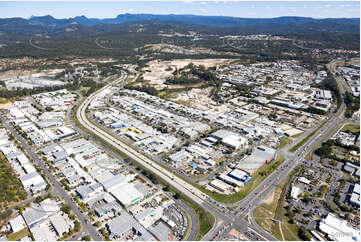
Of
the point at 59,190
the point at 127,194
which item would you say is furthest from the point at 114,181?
the point at 59,190

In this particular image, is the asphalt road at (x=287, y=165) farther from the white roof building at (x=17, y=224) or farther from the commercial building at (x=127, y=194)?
the white roof building at (x=17, y=224)

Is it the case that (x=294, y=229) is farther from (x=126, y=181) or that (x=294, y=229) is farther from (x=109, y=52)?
Result: (x=109, y=52)

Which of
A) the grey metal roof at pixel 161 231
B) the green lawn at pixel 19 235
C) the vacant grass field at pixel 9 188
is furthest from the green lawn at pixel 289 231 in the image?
the vacant grass field at pixel 9 188

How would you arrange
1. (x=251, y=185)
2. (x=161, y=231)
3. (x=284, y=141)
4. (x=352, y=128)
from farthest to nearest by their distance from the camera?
(x=352, y=128), (x=284, y=141), (x=251, y=185), (x=161, y=231)

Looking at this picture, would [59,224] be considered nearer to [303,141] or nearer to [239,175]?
[239,175]

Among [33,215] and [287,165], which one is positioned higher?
[287,165]

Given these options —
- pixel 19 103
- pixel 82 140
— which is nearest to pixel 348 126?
pixel 82 140

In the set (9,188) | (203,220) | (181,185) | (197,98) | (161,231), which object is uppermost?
(197,98)

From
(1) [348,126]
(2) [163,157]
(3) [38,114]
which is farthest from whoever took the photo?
(3) [38,114]
